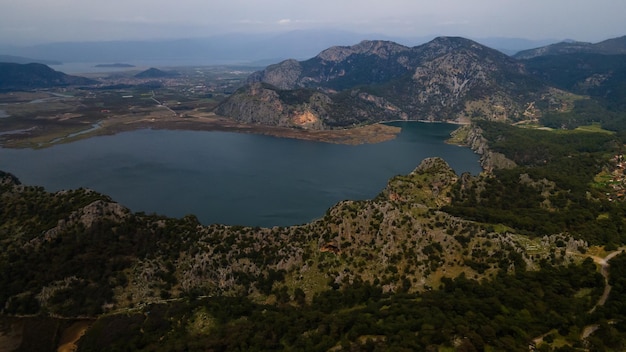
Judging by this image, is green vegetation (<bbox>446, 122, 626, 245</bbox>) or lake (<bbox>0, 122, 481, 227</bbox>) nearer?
green vegetation (<bbox>446, 122, 626, 245</bbox>)

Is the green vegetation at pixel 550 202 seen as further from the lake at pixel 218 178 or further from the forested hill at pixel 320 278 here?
the lake at pixel 218 178

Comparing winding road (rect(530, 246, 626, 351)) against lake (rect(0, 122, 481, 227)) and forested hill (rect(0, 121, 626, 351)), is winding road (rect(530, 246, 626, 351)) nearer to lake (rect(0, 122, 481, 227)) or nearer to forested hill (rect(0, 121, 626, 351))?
forested hill (rect(0, 121, 626, 351))

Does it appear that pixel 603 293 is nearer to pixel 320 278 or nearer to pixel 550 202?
pixel 320 278

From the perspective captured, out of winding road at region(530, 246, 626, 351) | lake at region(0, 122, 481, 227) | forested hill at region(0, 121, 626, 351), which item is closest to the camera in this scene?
winding road at region(530, 246, 626, 351)

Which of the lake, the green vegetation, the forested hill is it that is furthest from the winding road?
the lake

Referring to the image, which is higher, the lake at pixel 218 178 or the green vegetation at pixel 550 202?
the green vegetation at pixel 550 202

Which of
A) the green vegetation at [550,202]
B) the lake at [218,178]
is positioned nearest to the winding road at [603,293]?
the green vegetation at [550,202]

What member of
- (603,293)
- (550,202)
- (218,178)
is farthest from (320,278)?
(218,178)

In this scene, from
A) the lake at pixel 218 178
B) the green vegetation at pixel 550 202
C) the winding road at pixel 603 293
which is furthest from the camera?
the lake at pixel 218 178

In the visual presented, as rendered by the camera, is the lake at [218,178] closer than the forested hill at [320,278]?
No
